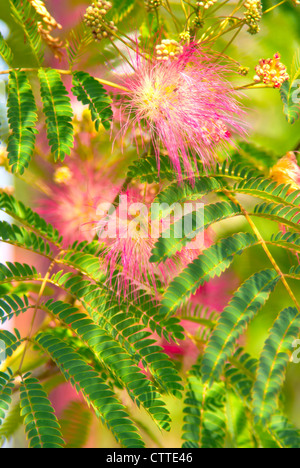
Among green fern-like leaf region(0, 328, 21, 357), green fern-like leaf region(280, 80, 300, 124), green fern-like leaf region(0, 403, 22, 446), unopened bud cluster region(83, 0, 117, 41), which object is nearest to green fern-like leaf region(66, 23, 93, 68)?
unopened bud cluster region(83, 0, 117, 41)

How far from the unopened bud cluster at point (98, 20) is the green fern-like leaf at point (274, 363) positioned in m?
0.47

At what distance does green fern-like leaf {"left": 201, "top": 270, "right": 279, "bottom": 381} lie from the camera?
478 millimetres

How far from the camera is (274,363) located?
490 millimetres

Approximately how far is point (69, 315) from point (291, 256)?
392 mm

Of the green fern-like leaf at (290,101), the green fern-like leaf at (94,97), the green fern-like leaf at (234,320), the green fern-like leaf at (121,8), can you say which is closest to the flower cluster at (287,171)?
the green fern-like leaf at (290,101)

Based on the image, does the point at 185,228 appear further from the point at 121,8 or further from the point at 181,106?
the point at 121,8

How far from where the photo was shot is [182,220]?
565mm

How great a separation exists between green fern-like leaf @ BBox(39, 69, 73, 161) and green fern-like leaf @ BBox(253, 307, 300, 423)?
1.21 ft

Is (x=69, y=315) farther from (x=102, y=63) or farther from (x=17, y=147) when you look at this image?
(x=102, y=63)

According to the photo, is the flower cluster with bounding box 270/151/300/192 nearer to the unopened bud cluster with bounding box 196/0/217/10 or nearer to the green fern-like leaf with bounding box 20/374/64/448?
the unopened bud cluster with bounding box 196/0/217/10

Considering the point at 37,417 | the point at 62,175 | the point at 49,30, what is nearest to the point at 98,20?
the point at 49,30

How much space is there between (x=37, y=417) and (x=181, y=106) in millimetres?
476

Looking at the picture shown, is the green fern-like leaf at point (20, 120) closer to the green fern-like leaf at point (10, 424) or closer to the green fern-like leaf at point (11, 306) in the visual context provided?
the green fern-like leaf at point (11, 306)

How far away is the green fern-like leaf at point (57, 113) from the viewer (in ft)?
1.94
